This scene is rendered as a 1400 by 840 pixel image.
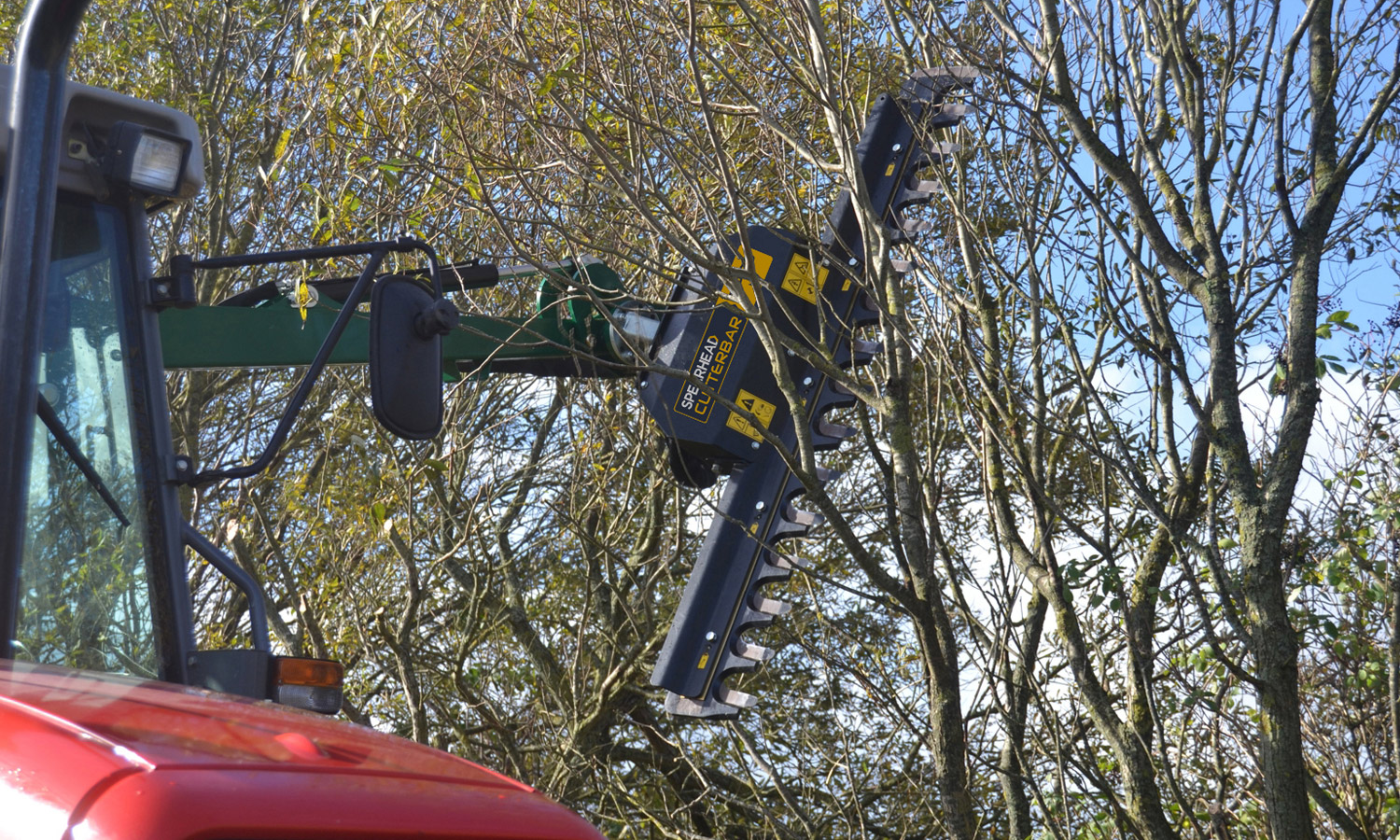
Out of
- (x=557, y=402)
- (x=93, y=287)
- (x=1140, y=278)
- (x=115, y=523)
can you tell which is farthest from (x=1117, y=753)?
(x=557, y=402)

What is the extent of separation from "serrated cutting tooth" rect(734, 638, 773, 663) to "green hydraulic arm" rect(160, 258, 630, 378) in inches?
41.9

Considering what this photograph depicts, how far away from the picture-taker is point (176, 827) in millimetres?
1301

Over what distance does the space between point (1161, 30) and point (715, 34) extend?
9.16ft

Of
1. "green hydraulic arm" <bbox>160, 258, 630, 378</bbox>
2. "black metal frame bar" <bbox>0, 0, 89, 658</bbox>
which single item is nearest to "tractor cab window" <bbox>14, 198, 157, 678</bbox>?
"black metal frame bar" <bbox>0, 0, 89, 658</bbox>

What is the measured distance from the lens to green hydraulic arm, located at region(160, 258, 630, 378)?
4352 mm

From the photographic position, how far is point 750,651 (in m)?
4.31

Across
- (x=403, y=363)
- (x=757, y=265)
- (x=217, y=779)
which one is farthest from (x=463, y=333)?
(x=217, y=779)

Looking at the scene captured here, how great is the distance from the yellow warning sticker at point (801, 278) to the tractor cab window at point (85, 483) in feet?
8.00

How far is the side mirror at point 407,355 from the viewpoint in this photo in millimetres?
2551

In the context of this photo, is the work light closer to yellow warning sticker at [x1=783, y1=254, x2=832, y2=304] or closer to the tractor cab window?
the tractor cab window

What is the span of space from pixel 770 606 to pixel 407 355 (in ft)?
6.74

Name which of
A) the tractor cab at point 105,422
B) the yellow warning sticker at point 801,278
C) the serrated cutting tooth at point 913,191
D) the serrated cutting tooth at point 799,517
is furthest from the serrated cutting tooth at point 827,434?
the tractor cab at point 105,422

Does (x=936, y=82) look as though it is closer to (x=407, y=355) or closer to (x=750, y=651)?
(x=750, y=651)

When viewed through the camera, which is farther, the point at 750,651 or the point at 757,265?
the point at 757,265
